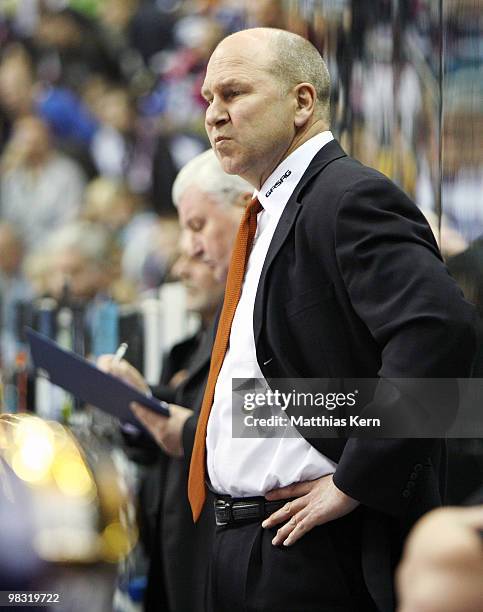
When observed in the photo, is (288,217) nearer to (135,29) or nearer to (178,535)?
(178,535)

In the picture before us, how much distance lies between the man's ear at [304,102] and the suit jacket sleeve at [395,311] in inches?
10.7

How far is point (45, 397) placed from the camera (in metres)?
4.20

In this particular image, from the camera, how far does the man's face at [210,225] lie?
2.85m

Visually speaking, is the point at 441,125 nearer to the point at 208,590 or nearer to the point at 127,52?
the point at 208,590

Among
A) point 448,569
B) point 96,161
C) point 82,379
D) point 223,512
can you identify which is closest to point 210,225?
point 82,379

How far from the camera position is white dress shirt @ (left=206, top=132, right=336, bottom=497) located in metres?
1.91

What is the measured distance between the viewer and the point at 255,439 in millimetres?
1928

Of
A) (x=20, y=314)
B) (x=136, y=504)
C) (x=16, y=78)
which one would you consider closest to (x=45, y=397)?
(x=20, y=314)

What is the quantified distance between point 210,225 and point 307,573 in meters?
1.19

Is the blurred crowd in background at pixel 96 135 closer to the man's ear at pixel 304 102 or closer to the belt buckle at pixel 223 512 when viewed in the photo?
the man's ear at pixel 304 102

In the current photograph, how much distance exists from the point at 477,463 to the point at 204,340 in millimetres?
962

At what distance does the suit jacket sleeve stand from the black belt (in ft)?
0.61

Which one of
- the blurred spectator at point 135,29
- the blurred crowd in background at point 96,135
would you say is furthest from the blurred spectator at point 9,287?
the blurred spectator at point 135,29

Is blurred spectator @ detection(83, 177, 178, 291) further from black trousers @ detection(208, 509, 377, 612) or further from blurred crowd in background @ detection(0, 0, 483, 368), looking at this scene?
black trousers @ detection(208, 509, 377, 612)
